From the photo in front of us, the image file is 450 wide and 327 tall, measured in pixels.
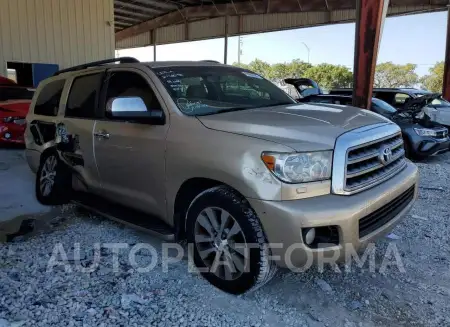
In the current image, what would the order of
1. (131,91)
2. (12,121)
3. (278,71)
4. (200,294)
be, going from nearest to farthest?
(200,294) → (131,91) → (12,121) → (278,71)

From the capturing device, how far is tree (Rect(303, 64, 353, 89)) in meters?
30.9

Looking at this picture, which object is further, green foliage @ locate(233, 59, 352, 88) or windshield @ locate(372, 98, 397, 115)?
green foliage @ locate(233, 59, 352, 88)

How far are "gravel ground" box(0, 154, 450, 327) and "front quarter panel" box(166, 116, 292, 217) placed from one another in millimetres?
663

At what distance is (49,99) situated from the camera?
16.1 feet

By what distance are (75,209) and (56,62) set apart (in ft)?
31.7

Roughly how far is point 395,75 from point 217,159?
31218 millimetres

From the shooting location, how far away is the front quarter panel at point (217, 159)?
8.15 ft

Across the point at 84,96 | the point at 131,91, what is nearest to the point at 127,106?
the point at 131,91

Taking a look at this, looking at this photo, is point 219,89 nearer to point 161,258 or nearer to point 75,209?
point 161,258

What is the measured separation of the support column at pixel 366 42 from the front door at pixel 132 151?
5094 mm

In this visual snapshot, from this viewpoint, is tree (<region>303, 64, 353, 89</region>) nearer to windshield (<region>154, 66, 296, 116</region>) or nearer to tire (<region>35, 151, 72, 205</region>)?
windshield (<region>154, 66, 296, 116</region>)

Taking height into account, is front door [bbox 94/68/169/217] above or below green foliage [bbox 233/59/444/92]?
below

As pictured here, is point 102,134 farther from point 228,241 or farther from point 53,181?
point 228,241

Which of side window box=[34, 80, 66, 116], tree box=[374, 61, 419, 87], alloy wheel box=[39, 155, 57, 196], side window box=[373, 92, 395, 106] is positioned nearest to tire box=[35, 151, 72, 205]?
alloy wheel box=[39, 155, 57, 196]
